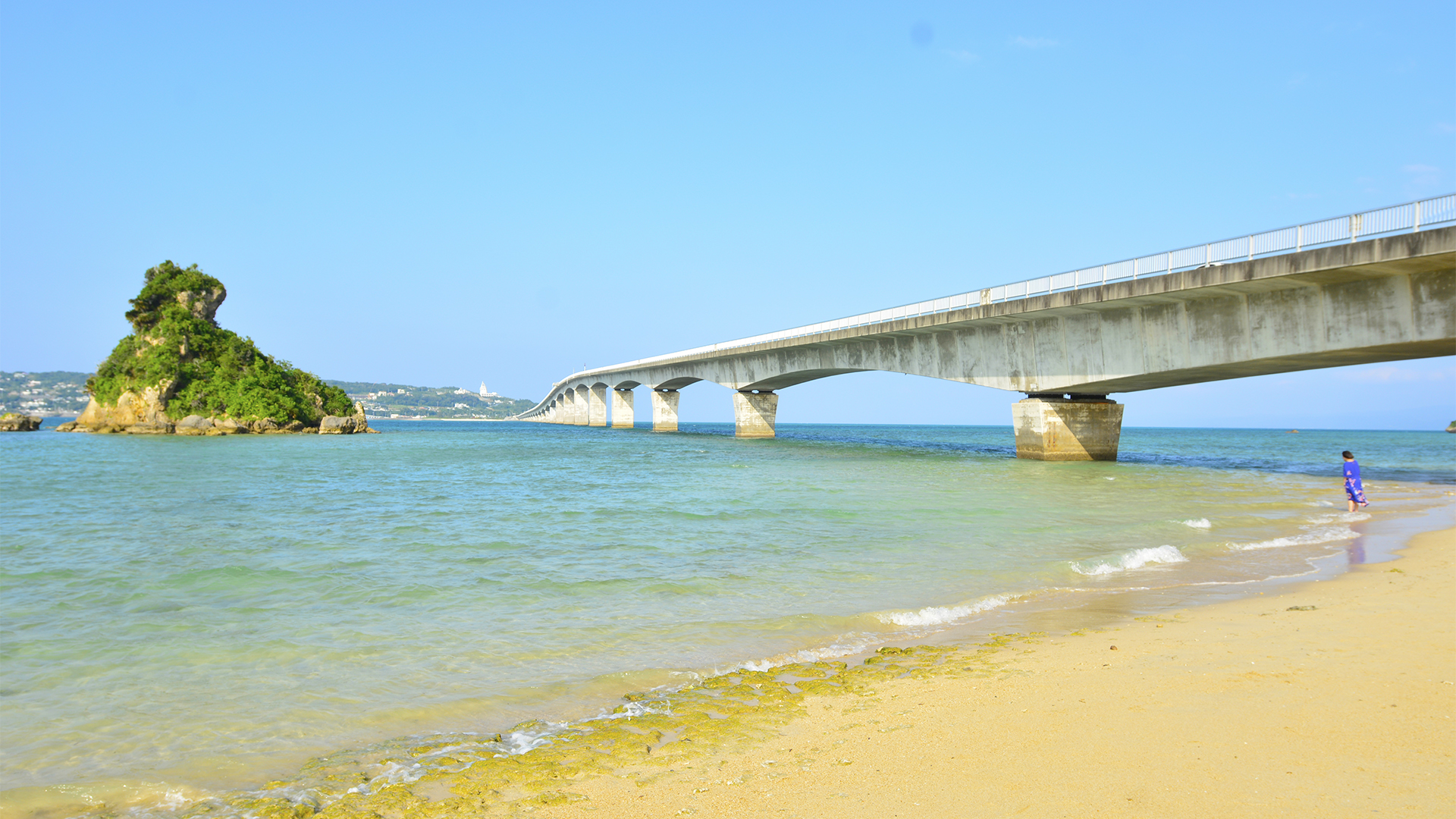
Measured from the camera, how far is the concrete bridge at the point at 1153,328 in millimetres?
20938

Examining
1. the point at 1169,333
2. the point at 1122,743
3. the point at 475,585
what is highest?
the point at 1169,333

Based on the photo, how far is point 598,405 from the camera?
4574 inches

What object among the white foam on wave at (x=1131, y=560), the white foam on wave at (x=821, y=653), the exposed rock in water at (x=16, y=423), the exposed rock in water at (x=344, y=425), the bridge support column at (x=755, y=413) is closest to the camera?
the white foam on wave at (x=821, y=653)

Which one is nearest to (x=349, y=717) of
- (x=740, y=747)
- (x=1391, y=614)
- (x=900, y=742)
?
(x=740, y=747)

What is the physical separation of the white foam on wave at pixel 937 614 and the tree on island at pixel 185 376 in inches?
2835

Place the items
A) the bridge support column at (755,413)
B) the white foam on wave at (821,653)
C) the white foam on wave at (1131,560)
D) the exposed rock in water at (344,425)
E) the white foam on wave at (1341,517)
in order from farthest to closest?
the exposed rock in water at (344,425) → the bridge support column at (755,413) → the white foam on wave at (1341,517) → the white foam on wave at (1131,560) → the white foam on wave at (821,653)

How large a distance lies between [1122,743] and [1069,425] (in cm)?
3255

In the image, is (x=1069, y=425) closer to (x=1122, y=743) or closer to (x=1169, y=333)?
(x=1169, y=333)

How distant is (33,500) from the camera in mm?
19312

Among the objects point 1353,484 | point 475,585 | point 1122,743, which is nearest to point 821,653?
point 1122,743

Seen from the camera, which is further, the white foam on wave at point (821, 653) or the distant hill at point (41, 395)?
the distant hill at point (41, 395)

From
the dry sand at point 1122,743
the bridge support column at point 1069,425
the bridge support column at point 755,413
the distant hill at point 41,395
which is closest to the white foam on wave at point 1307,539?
the dry sand at point 1122,743

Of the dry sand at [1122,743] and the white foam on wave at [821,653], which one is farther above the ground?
the dry sand at [1122,743]

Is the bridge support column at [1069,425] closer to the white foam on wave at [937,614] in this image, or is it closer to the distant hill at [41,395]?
the white foam on wave at [937,614]
